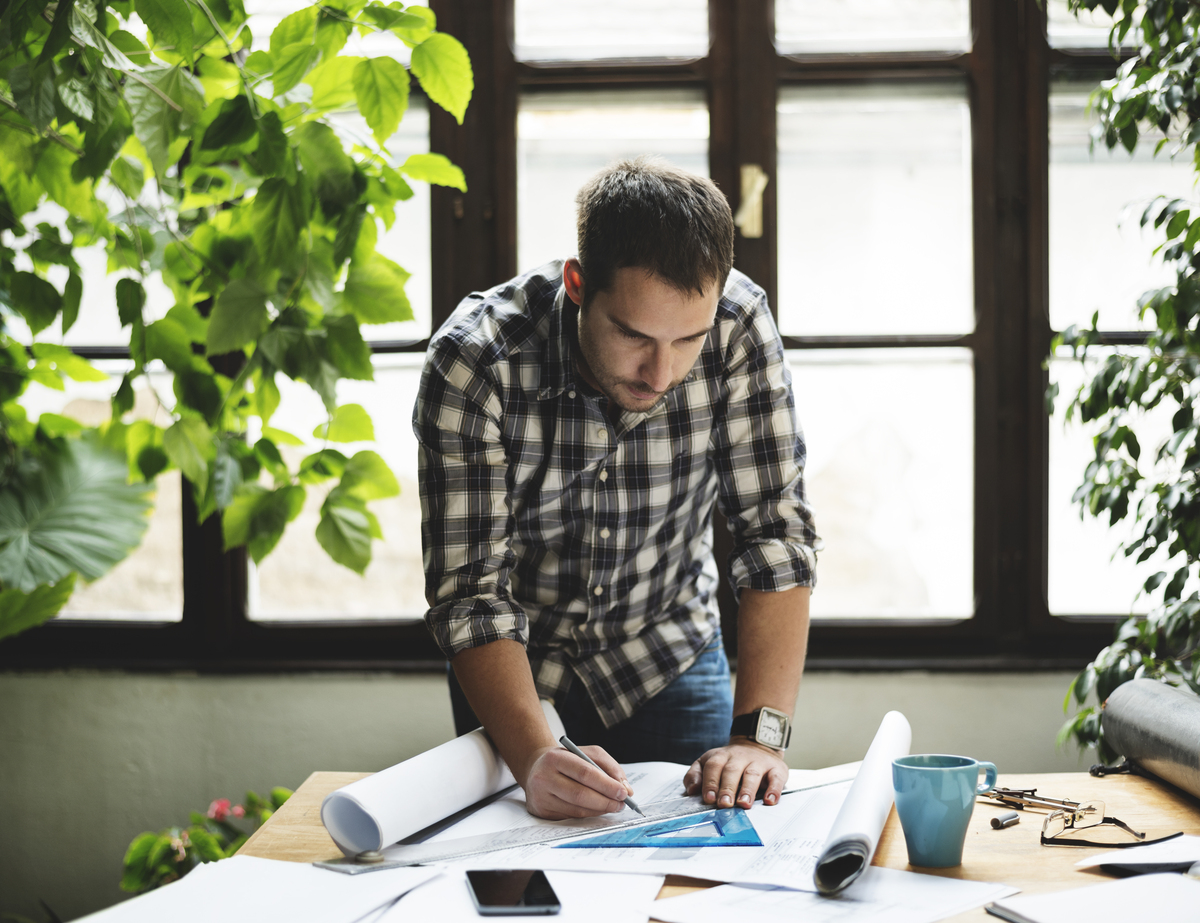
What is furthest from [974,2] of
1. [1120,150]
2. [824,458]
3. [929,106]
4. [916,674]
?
[916,674]

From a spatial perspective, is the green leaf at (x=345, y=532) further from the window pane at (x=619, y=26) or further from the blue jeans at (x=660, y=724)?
the window pane at (x=619, y=26)

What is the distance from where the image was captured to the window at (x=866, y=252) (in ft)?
6.91

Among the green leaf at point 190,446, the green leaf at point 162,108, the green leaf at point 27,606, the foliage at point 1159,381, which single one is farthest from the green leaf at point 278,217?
the foliage at point 1159,381

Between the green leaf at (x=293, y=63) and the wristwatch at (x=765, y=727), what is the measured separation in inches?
42.2

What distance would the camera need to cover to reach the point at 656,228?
111 centimetres

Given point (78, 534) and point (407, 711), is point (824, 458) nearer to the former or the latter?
point (407, 711)

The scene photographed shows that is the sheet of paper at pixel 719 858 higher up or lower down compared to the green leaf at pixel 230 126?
lower down

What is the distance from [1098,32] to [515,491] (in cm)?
179

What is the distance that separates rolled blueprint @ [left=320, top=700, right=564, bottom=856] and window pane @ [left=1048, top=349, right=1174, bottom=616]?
5.21 ft

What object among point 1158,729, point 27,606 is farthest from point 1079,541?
point 27,606

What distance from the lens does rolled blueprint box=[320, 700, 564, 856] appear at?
0.91 m

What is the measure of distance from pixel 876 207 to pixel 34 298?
5.60 feet

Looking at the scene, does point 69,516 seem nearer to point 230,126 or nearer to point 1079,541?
point 230,126

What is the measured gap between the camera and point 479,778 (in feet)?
3.43
